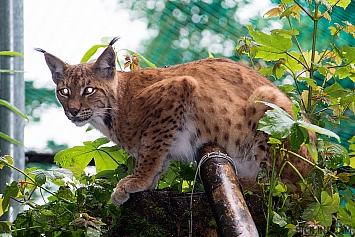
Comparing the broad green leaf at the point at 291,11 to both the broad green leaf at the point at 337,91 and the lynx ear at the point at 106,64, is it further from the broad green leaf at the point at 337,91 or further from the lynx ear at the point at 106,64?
the lynx ear at the point at 106,64

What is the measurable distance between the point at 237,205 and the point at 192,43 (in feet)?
8.22

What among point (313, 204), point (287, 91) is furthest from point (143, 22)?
point (313, 204)

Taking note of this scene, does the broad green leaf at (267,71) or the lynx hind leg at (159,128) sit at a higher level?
the broad green leaf at (267,71)

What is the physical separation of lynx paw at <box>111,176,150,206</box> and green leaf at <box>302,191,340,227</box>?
78cm

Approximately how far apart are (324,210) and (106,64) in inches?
52.2

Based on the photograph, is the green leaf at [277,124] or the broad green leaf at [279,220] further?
the broad green leaf at [279,220]

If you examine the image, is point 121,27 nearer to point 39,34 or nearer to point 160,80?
point 39,34

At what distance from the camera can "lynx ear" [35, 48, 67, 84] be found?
2.67 metres

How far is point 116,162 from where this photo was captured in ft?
8.83

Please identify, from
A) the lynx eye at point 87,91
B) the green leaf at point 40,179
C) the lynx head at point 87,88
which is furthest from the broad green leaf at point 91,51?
the green leaf at point 40,179

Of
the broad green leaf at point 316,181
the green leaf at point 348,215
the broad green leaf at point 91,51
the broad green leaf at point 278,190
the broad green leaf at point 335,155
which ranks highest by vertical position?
the broad green leaf at point 91,51

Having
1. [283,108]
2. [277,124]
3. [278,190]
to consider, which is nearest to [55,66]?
[283,108]

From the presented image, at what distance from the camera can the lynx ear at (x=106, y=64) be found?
2617 millimetres

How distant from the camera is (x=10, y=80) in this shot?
2840mm
